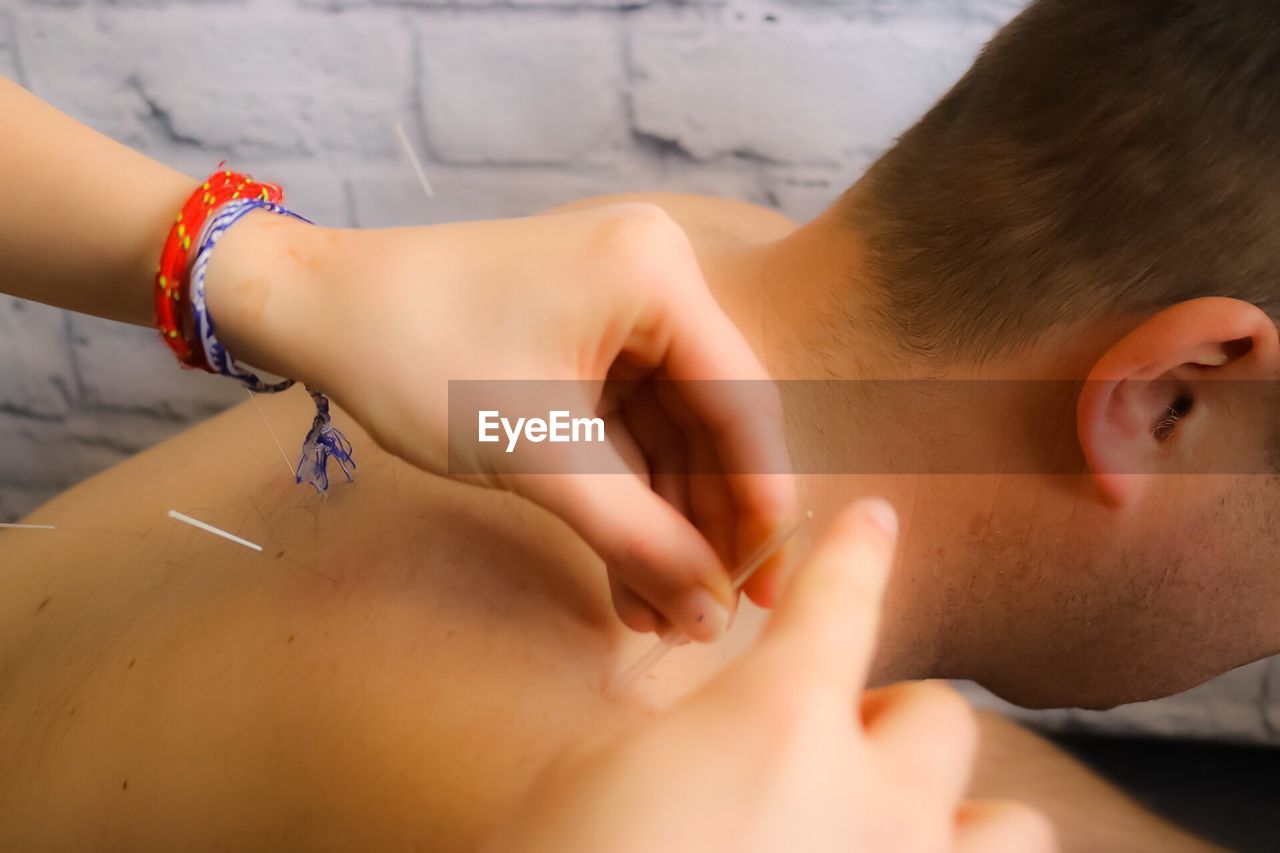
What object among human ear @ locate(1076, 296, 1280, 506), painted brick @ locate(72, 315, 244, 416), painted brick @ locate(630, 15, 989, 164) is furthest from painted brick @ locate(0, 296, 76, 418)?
human ear @ locate(1076, 296, 1280, 506)

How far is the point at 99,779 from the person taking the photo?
0.57 meters

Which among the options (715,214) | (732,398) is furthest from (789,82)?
(732,398)

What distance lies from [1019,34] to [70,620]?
0.79 m

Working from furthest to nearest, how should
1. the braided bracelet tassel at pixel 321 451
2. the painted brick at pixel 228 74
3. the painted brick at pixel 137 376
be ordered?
1. the painted brick at pixel 137 376
2. the painted brick at pixel 228 74
3. the braided bracelet tassel at pixel 321 451

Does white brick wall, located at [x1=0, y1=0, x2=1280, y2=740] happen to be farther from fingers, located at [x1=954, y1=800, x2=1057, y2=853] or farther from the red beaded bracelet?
fingers, located at [x1=954, y1=800, x2=1057, y2=853]

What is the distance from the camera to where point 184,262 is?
1.93 ft

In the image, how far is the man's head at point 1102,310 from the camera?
0.54 m

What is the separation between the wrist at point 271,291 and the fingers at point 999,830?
1.43 ft

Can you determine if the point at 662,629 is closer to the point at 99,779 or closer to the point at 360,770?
the point at 360,770

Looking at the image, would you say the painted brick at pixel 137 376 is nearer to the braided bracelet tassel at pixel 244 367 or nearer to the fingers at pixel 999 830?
the braided bracelet tassel at pixel 244 367

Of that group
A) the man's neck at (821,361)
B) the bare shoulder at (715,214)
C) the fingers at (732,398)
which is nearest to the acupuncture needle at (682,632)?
the fingers at (732,398)

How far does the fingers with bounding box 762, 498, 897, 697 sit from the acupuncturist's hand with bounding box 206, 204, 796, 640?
11 cm

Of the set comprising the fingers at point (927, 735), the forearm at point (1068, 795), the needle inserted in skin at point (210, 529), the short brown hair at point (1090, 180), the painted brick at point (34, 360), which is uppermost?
the short brown hair at point (1090, 180)

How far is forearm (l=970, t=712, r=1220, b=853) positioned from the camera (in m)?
0.86
